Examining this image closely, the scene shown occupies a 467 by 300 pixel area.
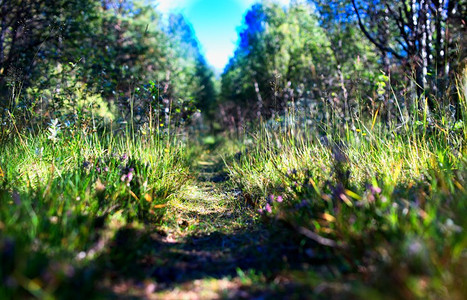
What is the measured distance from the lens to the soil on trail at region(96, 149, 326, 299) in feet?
4.25

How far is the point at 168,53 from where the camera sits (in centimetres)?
1213

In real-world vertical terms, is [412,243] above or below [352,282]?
above

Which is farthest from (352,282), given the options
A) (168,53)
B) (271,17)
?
(271,17)

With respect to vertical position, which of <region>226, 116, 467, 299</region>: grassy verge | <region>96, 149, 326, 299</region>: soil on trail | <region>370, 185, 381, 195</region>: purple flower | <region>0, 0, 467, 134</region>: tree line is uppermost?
<region>0, 0, 467, 134</region>: tree line

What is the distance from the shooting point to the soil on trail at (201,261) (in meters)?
1.30

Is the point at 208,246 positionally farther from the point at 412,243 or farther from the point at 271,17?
the point at 271,17

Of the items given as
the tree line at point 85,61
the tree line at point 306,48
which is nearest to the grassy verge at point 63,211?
the tree line at point 85,61

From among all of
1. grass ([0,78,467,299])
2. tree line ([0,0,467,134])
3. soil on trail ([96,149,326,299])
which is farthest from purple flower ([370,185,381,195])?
tree line ([0,0,467,134])

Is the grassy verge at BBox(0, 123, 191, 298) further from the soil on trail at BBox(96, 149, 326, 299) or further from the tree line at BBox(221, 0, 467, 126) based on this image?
the tree line at BBox(221, 0, 467, 126)

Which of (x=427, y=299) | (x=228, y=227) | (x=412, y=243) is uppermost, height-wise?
(x=412, y=243)

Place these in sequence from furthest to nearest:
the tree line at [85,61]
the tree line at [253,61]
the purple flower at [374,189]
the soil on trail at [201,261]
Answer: the tree line at [85,61]
the tree line at [253,61]
the purple flower at [374,189]
the soil on trail at [201,261]

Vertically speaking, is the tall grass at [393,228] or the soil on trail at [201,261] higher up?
the tall grass at [393,228]

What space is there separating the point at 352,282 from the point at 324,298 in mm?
132

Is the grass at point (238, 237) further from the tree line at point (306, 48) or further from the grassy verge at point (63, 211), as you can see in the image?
the tree line at point (306, 48)
